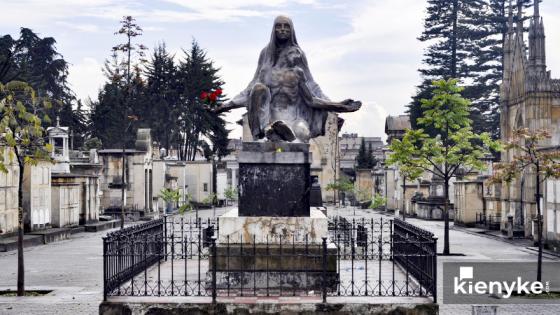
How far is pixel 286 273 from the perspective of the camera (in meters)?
13.0

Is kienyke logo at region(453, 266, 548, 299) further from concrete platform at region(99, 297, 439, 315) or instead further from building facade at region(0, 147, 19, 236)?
building facade at region(0, 147, 19, 236)

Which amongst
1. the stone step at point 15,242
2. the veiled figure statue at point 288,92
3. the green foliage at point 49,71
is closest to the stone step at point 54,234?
the stone step at point 15,242

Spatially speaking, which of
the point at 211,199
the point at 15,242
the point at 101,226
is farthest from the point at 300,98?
the point at 211,199

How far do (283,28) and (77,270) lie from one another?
10.7m

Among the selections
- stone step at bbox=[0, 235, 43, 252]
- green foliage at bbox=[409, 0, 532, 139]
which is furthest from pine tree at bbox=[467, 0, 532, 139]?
stone step at bbox=[0, 235, 43, 252]

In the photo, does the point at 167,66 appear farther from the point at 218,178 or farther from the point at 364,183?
the point at 364,183

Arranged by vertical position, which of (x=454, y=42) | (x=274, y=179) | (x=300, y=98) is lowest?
(x=274, y=179)

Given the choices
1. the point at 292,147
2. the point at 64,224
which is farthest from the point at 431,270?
the point at 64,224

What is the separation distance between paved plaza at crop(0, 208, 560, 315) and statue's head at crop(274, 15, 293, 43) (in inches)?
208

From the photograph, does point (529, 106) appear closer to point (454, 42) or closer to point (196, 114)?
point (454, 42)

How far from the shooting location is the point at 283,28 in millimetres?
14547

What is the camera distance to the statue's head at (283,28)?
1454 cm

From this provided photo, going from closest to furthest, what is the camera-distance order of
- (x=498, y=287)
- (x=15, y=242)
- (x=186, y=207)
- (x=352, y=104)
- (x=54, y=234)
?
(x=352, y=104)
(x=498, y=287)
(x=15, y=242)
(x=54, y=234)
(x=186, y=207)

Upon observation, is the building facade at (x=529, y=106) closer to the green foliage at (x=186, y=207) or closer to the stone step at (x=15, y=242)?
the green foliage at (x=186, y=207)
